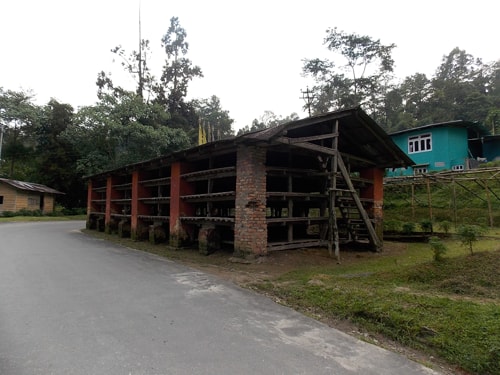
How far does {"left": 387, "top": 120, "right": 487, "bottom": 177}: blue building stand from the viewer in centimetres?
2306

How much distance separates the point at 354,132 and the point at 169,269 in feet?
25.7

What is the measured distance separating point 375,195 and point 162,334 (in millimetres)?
10420

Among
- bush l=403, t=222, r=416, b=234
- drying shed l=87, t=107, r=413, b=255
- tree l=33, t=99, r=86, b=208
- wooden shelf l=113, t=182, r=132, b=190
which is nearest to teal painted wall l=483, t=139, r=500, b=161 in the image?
bush l=403, t=222, r=416, b=234

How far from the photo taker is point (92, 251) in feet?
33.9

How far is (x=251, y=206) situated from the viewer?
7.90 meters

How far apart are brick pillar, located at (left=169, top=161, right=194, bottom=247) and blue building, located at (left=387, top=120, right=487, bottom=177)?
18704mm

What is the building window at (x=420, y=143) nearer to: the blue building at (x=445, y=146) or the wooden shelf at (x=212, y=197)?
the blue building at (x=445, y=146)

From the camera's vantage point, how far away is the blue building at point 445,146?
75.7 ft

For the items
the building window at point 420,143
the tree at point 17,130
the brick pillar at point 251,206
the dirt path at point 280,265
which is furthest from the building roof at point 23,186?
the building window at point 420,143

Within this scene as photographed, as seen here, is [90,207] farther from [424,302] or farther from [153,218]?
[424,302]

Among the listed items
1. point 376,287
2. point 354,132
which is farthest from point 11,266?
point 354,132

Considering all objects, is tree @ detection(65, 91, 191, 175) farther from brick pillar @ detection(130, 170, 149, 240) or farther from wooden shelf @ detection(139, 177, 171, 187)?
wooden shelf @ detection(139, 177, 171, 187)

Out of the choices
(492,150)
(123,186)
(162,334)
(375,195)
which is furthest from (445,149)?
(162,334)

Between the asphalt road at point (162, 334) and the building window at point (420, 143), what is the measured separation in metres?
24.4
